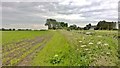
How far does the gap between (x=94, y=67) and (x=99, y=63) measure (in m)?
0.81

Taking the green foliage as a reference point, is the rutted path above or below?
above

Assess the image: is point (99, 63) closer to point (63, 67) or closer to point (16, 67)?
point (63, 67)

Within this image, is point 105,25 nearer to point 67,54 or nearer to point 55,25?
point 55,25

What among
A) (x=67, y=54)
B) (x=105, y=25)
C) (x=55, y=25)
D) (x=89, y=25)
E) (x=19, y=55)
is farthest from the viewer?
(x=55, y=25)

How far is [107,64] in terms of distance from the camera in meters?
11.8

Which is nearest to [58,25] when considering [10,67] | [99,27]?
[99,27]

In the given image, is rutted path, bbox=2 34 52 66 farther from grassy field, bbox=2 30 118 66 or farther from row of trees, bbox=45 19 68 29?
row of trees, bbox=45 19 68 29

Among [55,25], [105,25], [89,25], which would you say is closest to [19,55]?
[105,25]

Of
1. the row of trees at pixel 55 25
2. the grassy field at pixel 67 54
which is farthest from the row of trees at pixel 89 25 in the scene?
the grassy field at pixel 67 54

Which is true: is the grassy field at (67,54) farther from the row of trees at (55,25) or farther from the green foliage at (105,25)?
the row of trees at (55,25)

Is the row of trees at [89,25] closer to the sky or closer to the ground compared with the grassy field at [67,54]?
closer to the ground

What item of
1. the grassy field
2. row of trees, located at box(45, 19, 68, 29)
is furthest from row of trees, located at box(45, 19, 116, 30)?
the grassy field

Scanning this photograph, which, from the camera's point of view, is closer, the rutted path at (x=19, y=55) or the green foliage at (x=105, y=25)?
the rutted path at (x=19, y=55)

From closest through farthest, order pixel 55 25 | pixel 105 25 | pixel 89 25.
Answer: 1. pixel 105 25
2. pixel 89 25
3. pixel 55 25
